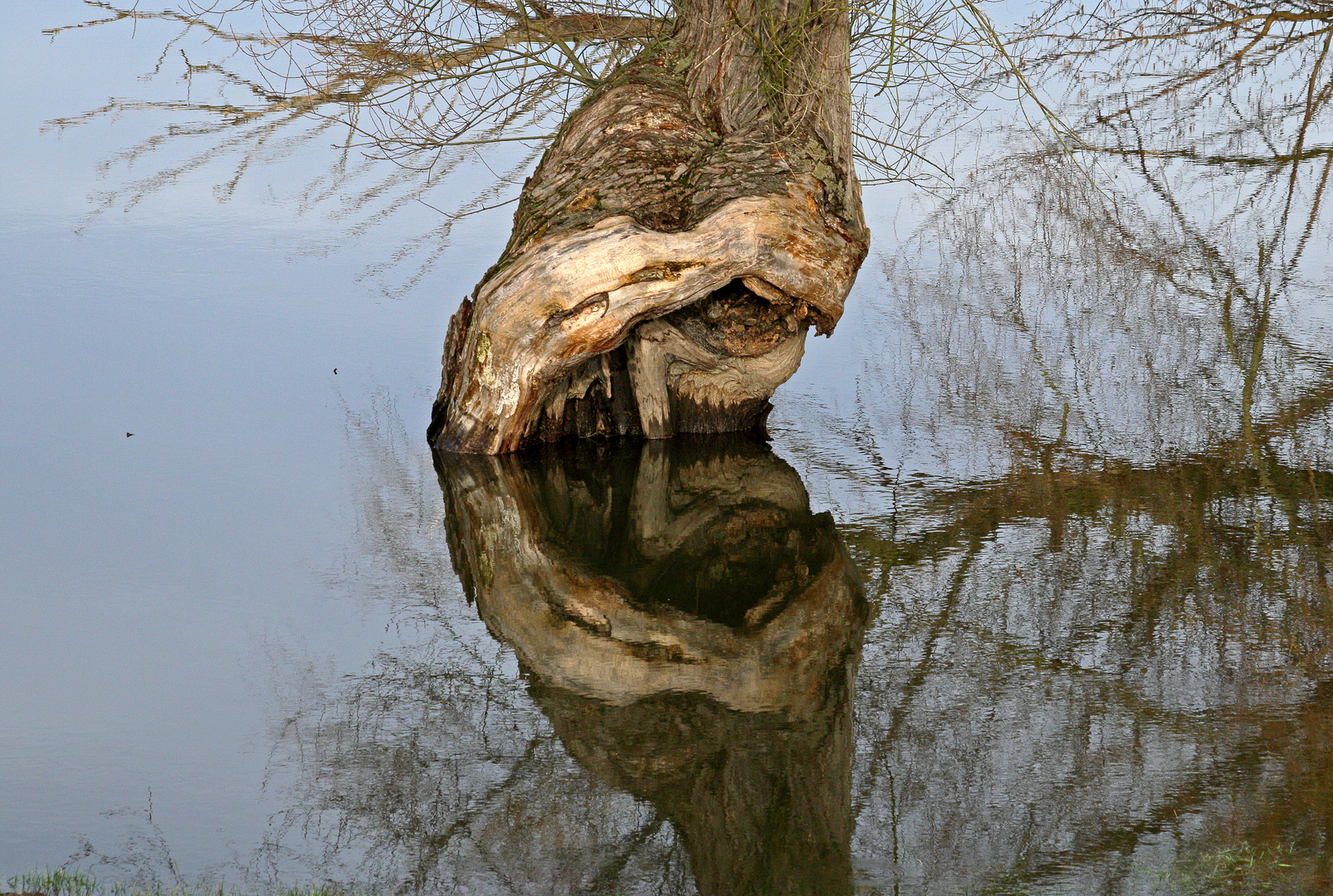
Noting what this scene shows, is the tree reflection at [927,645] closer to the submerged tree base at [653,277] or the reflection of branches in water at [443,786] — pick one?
the reflection of branches in water at [443,786]

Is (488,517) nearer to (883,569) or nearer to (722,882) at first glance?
(883,569)

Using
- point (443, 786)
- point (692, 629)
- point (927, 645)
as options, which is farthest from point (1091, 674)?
point (443, 786)

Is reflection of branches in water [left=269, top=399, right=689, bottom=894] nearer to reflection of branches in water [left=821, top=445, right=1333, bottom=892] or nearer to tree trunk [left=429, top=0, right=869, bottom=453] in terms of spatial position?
reflection of branches in water [left=821, top=445, right=1333, bottom=892]

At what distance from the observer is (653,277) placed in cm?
638

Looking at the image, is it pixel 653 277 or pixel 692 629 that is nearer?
pixel 692 629

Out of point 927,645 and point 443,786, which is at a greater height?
point 927,645

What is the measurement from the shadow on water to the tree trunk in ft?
1.12

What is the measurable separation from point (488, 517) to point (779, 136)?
9.03 ft

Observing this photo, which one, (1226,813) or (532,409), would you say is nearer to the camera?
(1226,813)

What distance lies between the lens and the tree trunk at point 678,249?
20.9 ft

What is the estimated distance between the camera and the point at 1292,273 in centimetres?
934

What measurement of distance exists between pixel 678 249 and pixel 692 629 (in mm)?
2629

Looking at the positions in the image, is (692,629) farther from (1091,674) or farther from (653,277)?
(653,277)

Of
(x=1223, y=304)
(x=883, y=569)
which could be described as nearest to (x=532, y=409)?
(x=883, y=569)
